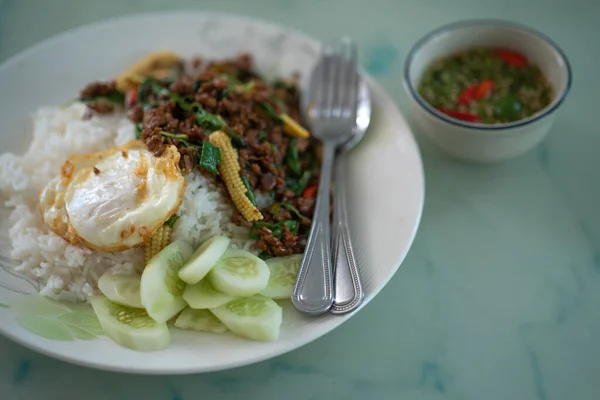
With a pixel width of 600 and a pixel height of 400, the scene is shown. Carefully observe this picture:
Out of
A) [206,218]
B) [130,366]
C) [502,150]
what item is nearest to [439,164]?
[502,150]

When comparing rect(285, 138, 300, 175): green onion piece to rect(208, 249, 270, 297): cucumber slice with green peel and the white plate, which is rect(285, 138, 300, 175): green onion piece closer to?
the white plate

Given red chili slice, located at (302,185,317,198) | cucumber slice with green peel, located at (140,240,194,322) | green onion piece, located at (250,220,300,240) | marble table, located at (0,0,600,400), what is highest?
cucumber slice with green peel, located at (140,240,194,322)

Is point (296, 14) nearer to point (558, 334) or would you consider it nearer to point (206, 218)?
point (206, 218)

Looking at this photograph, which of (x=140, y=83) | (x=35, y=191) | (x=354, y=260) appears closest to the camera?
(x=354, y=260)

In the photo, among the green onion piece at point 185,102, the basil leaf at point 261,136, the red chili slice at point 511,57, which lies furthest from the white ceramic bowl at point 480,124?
the green onion piece at point 185,102

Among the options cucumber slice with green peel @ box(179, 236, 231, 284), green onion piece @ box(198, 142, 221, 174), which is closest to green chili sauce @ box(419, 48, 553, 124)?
green onion piece @ box(198, 142, 221, 174)

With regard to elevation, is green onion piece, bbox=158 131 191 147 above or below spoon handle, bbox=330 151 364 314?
above
